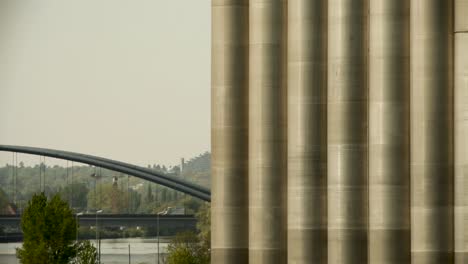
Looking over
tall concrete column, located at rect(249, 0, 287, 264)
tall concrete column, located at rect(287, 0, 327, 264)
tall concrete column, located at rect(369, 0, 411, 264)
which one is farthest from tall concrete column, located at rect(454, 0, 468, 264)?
tall concrete column, located at rect(249, 0, 287, 264)

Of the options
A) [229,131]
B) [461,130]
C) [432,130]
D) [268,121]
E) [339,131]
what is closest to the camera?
[461,130]

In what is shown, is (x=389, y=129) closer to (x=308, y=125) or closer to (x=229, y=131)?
(x=308, y=125)

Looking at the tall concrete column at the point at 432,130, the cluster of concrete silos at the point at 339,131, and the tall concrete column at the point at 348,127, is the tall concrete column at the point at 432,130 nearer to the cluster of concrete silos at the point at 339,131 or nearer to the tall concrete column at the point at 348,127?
the cluster of concrete silos at the point at 339,131

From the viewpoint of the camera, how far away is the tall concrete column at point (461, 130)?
45.5 metres

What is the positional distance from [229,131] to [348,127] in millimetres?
4504

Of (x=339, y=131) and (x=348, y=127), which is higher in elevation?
(x=348, y=127)

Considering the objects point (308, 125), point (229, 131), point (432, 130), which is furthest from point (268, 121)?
point (432, 130)

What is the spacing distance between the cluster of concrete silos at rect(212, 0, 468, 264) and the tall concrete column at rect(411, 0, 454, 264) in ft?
0.10

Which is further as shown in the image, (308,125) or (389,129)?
(308,125)

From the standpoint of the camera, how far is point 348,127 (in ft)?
156

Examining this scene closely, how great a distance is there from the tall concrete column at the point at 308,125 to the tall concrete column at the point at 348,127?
677 millimetres

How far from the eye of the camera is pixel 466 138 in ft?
150

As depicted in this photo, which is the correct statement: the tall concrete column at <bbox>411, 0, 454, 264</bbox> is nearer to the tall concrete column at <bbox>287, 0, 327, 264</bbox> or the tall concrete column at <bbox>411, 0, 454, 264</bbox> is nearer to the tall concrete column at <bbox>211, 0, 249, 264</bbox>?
the tall concrete column at <bbox>287, 0, 327, 264</bbox>

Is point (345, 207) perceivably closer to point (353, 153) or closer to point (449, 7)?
point (353, 153)
